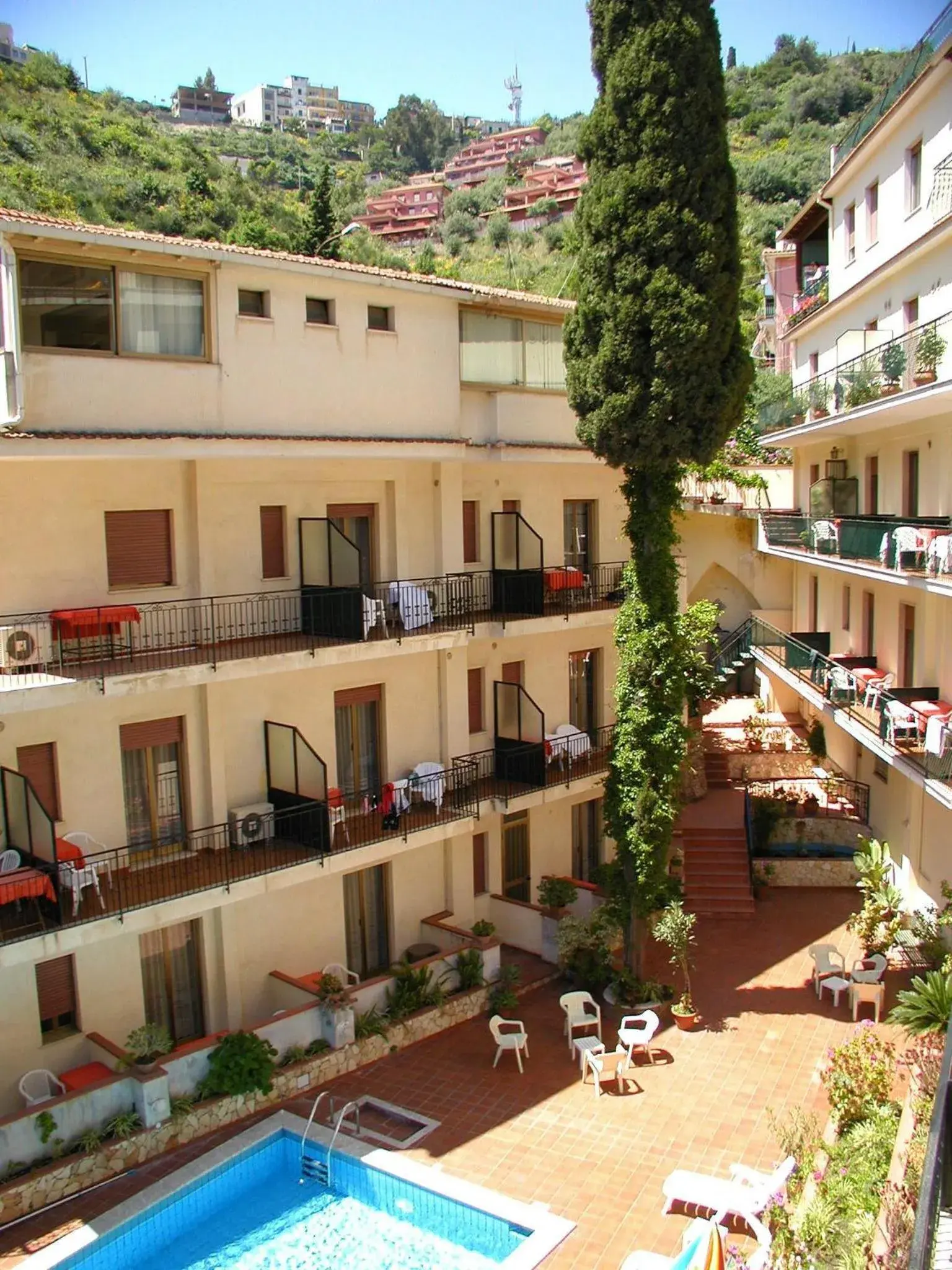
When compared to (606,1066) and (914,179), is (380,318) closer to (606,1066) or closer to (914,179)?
(914,179)

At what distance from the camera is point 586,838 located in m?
25.0

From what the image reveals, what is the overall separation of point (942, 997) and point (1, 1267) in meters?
12.0

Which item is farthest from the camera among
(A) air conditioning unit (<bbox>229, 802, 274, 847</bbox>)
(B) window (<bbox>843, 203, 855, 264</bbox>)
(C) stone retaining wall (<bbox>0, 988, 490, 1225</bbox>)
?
(B) window (<bbox>843, 203, 855, 264</bbox>)

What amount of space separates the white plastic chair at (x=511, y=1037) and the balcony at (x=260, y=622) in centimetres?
630

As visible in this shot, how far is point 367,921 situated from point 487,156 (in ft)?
519

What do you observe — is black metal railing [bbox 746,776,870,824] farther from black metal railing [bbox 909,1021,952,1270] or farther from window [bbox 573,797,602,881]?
black metal railing [bbox 909,1021,952,1270]

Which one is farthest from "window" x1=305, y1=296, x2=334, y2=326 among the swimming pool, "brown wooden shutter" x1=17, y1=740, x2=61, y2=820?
the swimming pool

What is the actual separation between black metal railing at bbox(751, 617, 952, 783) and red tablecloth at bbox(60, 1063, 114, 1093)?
13229 mm

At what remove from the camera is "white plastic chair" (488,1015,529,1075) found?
17.6 m

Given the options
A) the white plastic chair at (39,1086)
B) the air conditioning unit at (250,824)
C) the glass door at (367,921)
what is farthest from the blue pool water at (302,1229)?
the glass door at (367,921)

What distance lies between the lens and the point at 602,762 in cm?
2297

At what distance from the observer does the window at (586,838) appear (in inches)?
973

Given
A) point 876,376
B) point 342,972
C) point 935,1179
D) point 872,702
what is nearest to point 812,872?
point 872,702

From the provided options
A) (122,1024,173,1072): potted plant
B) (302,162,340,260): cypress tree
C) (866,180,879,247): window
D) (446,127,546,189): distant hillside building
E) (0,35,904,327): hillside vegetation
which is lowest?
(122,1024,173,1072): potted plant
